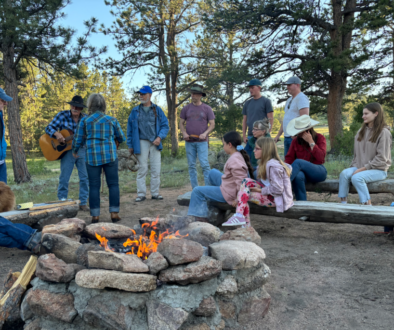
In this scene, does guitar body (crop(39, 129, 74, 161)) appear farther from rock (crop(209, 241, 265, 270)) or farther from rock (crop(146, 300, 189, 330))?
rock (crop(146, 300, 189, 330))

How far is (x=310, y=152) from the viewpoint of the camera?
4.57m

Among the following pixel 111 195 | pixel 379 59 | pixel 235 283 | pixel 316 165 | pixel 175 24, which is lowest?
pixel 235 283

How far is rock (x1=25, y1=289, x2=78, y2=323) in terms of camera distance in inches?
87.3

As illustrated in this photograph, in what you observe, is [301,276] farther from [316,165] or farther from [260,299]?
[316,165]

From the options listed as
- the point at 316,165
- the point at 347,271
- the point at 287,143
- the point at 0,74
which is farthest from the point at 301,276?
the point at 0,74

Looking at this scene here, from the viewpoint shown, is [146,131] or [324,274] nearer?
[324,274]

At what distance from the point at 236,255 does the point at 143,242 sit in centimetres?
80

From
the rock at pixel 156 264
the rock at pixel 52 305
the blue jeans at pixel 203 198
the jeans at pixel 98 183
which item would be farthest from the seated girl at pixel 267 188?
the rock at pixel 52 305

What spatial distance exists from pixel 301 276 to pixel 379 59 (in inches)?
485

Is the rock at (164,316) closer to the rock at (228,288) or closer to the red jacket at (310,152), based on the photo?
the rock at (228,288)

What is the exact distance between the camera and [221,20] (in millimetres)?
12227

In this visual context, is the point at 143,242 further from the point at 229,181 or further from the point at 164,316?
the point at 229,181

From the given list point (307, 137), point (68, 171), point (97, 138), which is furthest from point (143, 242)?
point (68, 171)

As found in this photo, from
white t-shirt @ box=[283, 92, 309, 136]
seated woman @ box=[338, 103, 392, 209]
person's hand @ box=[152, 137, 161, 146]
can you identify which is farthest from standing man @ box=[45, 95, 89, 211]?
seated woman @ box=[338, 103, 392, 209]
